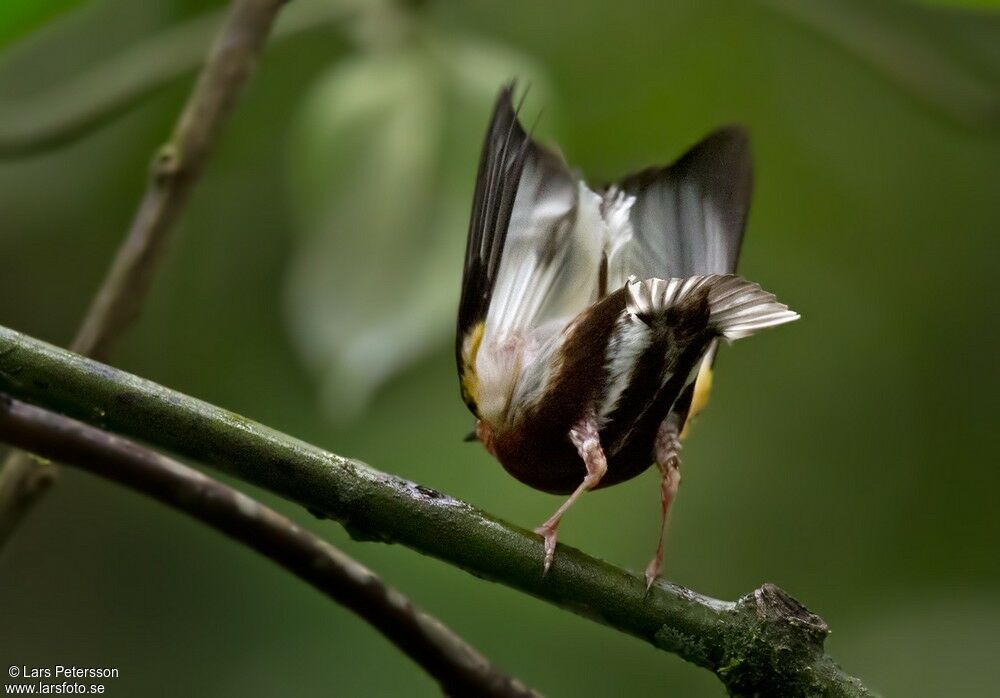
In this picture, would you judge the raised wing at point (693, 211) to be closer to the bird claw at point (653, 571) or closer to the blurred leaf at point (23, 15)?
the bird claw at point (653, 571)

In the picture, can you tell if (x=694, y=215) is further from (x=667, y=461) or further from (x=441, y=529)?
(x=441, y=529)

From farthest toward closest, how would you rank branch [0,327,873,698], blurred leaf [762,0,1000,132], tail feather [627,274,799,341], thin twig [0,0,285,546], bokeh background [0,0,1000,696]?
bokeh background [0,0,1000,696] < blurred leaf [762,0,1000,132] < thin twig [0,0,285,546] < tail feather [627,274,799,341] < branch [0,327,873,698]

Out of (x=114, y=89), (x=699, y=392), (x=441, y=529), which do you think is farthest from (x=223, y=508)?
(x=114, y=89)

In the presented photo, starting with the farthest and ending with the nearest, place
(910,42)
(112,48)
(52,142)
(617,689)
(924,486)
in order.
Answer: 1. (924,486)
2. (617,689)
3. (112,48)
4. (910,42)
5. (52,142)

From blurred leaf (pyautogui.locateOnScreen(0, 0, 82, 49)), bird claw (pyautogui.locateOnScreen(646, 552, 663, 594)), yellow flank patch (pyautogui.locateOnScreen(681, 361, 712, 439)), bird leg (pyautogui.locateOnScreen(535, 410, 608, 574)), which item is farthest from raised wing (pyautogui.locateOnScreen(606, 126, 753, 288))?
blurred leaf (pyautogui.locateOnScreen(0, 0, 82, 49))

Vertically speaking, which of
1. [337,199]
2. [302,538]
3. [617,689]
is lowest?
[617,689]

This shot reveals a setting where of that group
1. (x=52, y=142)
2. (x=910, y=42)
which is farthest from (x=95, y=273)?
(x=910, y=42)

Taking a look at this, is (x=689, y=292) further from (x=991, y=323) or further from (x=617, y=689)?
(x=991, y=323)

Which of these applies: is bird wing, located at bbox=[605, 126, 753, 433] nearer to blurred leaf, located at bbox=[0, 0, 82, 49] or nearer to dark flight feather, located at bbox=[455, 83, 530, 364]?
dark flight feather, located at bbox=[455, 83, 530, 364]
